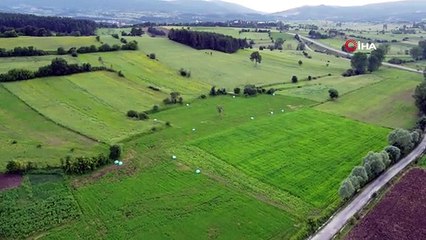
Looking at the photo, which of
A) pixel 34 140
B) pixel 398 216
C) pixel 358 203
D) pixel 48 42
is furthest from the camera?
pixel 48 42

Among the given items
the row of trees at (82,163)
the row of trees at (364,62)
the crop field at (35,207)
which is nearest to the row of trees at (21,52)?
the row of trees at (82,163)

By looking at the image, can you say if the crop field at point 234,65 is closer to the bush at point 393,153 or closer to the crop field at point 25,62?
the crop field at point 25,62

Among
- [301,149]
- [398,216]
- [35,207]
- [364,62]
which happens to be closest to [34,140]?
[35,207]

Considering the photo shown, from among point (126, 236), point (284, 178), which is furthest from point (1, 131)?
point (284, 178)

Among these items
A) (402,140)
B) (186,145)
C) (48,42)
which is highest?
(402,140)

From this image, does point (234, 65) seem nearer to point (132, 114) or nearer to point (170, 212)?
point (132, 114)

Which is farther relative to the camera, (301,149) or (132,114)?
(132,114)
